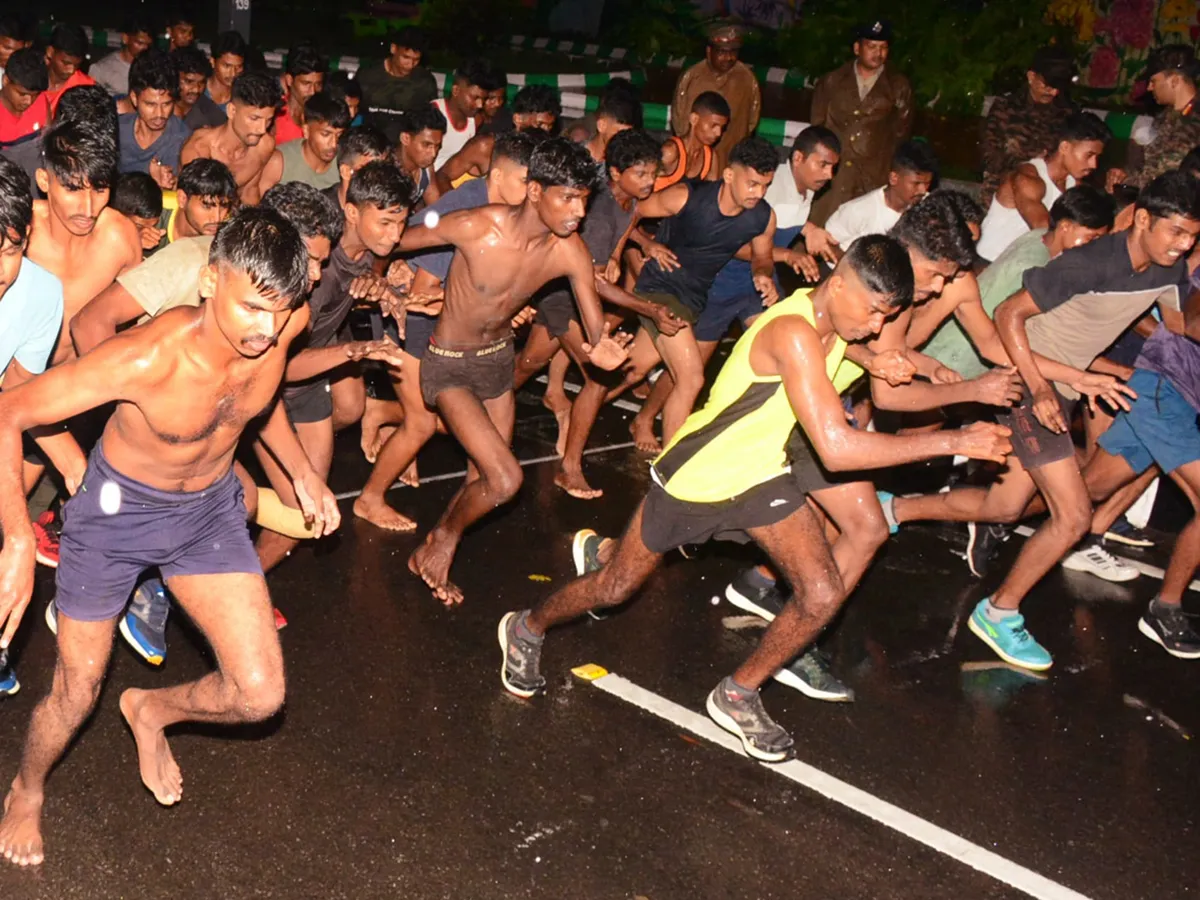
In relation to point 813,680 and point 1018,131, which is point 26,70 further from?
point 1018,131

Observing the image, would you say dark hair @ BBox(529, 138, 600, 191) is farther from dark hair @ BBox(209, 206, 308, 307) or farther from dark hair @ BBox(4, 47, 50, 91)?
dark hair @ BBox(4, 47, 50, 91)

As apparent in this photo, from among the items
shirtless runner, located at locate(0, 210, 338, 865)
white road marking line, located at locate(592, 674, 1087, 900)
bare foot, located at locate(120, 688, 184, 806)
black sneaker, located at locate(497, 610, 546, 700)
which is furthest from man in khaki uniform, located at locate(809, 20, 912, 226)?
bare foot, located at locate(120, 688, 184, 806)

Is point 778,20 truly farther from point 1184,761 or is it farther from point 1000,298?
point 1184,761

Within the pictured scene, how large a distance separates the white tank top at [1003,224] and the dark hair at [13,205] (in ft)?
19.8

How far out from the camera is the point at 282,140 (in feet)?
31.2

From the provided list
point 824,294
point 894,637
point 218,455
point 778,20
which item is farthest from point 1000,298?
point 778,20

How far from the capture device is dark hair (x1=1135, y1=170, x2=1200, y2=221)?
647 centimetres

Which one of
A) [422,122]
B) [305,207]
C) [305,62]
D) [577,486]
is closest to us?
[305,207]

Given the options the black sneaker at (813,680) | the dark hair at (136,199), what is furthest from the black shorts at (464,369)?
the black sneaker at (813,680)

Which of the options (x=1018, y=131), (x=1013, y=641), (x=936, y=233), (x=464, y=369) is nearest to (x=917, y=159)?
(x=1018, y=131)

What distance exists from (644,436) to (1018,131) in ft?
12.0

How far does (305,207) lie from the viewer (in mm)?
5520

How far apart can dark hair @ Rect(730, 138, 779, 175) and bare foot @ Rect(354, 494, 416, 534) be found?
2660 millimetres

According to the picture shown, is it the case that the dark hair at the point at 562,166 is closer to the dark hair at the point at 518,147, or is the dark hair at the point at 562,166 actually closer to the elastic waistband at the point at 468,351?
the dark hair at the point at 518,147
